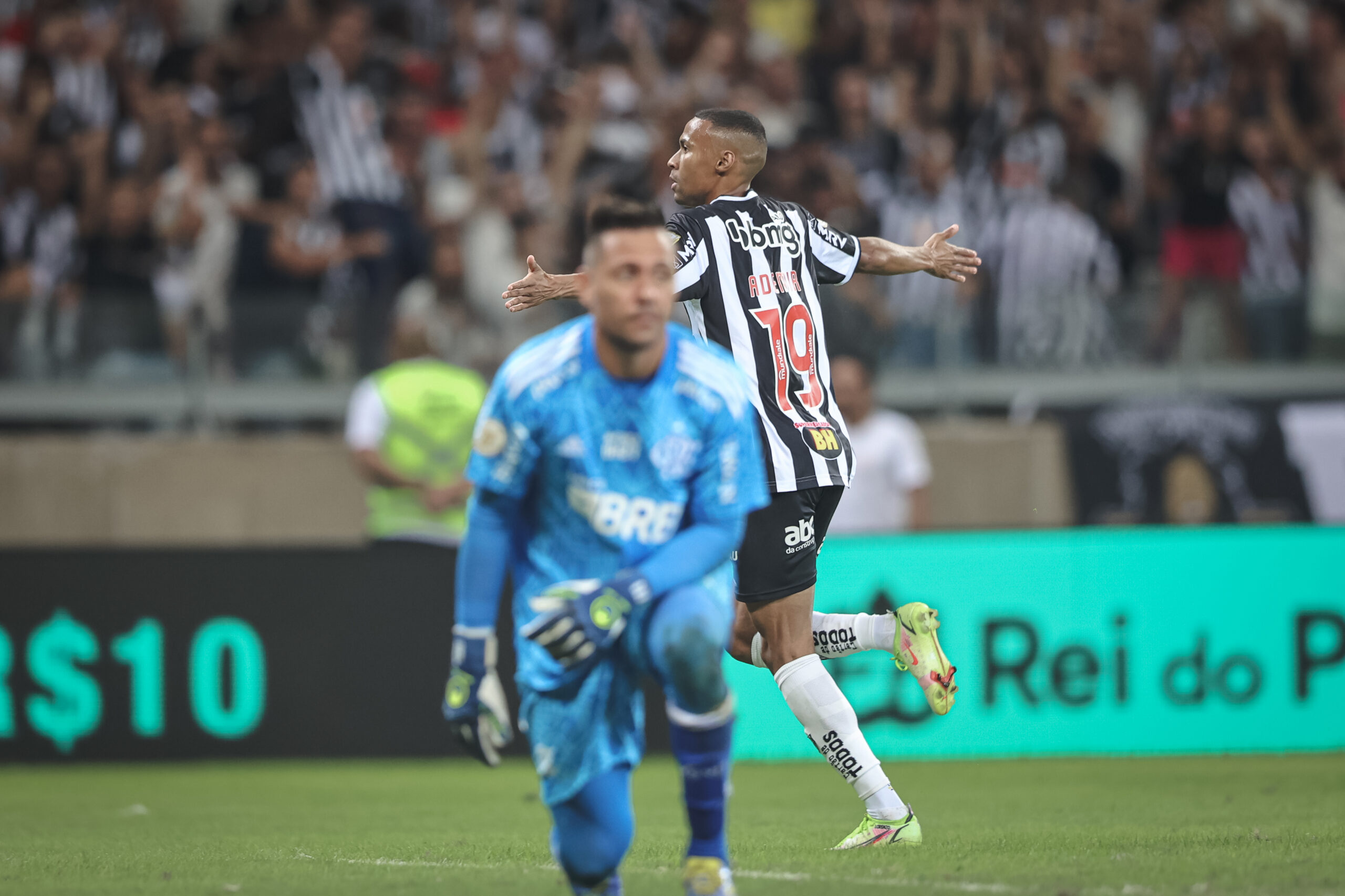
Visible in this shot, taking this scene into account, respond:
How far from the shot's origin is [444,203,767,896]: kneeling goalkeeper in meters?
4.42

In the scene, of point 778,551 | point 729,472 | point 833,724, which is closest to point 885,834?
point 833,724

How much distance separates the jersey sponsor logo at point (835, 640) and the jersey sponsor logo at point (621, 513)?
224 cm

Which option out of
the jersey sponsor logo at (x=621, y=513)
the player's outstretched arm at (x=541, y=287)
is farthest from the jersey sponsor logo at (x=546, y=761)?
the player's outstretched arm at (x=541, y=287)

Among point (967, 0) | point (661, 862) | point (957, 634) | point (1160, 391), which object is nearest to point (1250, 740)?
point (957, 634)

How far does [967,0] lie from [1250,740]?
25.4ft

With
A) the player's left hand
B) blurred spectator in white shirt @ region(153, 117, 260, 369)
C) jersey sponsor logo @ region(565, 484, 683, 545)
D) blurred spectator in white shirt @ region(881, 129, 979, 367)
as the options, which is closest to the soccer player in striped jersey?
the player's left hand

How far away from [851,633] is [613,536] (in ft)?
7.69

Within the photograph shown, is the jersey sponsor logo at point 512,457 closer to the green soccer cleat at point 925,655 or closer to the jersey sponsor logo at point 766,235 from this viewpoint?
the jersey sponsor logo at point 766,235

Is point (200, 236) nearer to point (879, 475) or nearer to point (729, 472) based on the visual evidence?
point (879, 475)

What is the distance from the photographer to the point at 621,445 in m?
4.48

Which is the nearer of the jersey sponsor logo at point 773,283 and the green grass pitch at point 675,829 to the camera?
the green grass pitch at point 675,829

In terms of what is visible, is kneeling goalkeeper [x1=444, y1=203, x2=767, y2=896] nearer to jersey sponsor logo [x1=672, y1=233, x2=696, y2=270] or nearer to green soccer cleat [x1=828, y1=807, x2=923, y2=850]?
jersey sponsor logo [x1=672, y1=233, x2=696, y2=270]

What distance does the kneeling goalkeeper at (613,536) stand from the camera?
174 inches

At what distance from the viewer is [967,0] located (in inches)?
611
